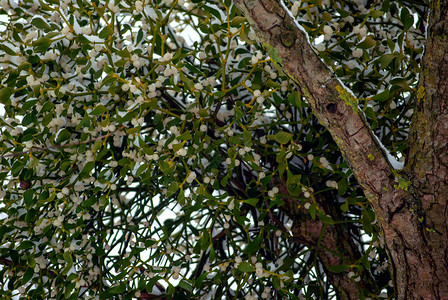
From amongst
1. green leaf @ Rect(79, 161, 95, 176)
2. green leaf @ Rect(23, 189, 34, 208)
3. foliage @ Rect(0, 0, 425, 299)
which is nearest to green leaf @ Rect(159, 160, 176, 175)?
foliage @ Rect(0, 0, 425, 299)

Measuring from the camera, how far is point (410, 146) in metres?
0.63

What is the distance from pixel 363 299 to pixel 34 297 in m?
0.49

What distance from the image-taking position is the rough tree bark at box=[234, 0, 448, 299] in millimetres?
586

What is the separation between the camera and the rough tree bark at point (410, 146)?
0.59m

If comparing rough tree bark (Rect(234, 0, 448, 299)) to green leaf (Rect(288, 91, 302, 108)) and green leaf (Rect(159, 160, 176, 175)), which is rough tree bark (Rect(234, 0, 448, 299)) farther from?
green leaf (Rect(159, 160, 176, 175))

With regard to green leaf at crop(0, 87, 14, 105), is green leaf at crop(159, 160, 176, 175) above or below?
below

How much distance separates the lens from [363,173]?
616 millimetres

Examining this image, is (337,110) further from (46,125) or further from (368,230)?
(46,125)

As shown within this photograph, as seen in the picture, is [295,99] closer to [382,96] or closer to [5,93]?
[382,96]

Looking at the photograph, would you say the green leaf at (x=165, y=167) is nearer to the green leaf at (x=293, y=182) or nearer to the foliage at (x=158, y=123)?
the foliage at (x=158, y=123)

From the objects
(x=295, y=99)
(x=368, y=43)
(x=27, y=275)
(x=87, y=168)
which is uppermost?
(x=368, y=43)

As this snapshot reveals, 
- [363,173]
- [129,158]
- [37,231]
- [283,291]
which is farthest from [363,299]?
[37,231]

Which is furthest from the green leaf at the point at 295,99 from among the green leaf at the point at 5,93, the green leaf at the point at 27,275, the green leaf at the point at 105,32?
the green leaf at the point at 27,275

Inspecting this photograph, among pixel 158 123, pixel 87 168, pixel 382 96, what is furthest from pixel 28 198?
pixel 382 96
